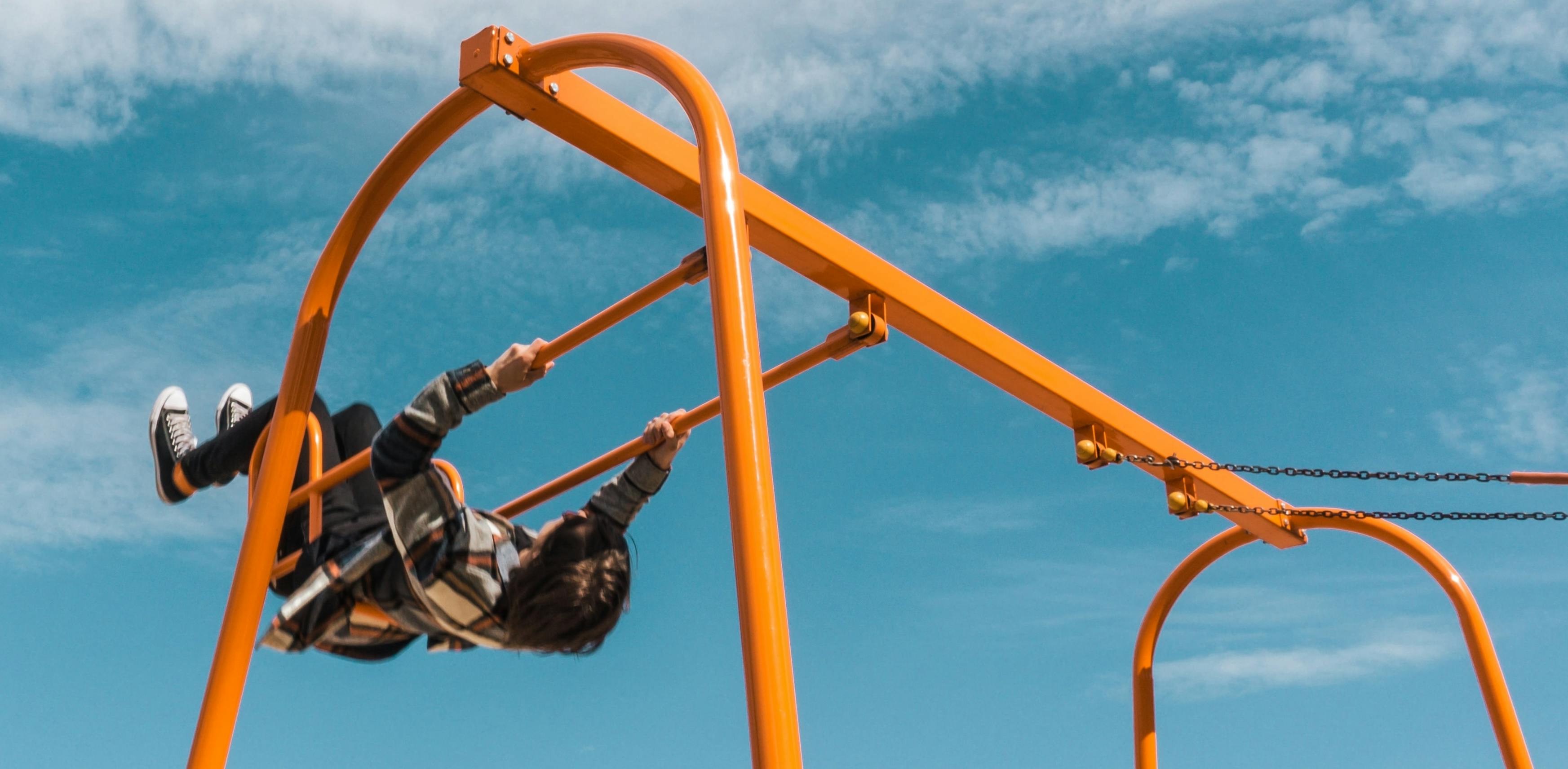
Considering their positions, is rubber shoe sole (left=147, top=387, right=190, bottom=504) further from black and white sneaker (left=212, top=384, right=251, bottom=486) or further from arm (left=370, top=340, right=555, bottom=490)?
arm (left=370, top=340, right=555, bottom=490)

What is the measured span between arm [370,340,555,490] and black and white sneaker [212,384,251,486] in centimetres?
187

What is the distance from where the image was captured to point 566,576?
11.1 feet

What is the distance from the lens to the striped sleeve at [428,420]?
3.16 m

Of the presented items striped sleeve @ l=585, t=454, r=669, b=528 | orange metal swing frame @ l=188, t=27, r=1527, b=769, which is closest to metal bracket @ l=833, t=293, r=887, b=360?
orange metal swing frame @ l=188, t=27, r=1527, b=769

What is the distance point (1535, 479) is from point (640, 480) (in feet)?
9.00

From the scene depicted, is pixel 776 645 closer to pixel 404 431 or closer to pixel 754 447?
pixel 754 447

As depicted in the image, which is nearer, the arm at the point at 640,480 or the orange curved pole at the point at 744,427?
the orange curved pole at the point at 744,427

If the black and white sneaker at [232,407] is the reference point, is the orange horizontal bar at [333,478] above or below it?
below

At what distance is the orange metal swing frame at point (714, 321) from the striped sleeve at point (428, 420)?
0.19 m

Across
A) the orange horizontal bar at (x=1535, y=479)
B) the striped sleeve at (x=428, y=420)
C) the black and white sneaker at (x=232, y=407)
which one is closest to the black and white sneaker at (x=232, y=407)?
the black and white sneaker at (x=232, y=407)

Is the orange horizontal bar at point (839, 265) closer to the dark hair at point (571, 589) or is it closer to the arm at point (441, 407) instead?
the arm at point (441, 407)

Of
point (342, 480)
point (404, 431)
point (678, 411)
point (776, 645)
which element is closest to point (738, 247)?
point (776, 645)

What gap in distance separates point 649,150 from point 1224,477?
258cm

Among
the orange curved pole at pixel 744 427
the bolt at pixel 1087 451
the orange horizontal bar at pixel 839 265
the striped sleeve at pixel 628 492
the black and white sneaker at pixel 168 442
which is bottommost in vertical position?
the orange curved pole at pixel 744 427
